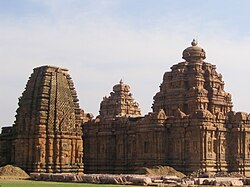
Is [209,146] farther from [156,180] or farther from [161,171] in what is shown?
[156,180]

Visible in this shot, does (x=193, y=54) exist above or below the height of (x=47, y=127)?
above

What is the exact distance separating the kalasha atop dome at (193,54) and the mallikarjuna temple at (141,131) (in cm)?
11

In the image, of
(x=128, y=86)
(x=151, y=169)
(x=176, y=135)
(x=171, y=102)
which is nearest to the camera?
(x=151, y=169)

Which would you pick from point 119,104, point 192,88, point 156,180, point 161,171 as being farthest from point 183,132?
point 119,104

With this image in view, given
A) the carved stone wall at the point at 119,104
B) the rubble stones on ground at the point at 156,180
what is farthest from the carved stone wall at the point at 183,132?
the rubble stones on ground at the point at 156,180

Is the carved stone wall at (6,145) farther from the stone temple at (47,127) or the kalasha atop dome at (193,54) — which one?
the kalasha atop dome at (193,54)

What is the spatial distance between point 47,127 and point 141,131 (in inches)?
404

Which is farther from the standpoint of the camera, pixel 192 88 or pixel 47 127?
pixel 192 88

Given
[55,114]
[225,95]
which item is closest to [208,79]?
[225,95]

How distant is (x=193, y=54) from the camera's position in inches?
2517

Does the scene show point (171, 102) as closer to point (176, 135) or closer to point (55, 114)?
point (176, 135)

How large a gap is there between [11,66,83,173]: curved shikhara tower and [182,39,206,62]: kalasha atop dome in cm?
1560

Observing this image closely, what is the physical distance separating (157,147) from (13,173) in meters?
15.1

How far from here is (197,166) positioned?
5412 centimetres
